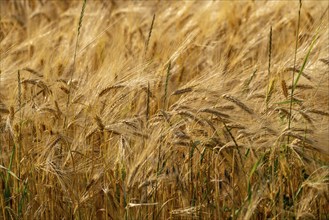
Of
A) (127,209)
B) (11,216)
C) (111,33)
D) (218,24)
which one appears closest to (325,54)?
(127,209)

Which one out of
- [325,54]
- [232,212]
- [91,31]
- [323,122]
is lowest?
[232,212]

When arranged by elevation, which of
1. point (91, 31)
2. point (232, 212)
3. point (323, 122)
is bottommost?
point (232, 212)

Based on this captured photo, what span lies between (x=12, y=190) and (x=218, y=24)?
6.65ft

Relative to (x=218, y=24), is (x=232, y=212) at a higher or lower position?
lower

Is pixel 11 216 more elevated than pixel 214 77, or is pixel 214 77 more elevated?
pixel 214 77

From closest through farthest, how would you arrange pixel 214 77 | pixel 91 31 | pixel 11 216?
pixel 11 216 < pixel 214 77 < pixel 91 31

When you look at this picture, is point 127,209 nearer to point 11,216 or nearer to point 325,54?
point 11,216

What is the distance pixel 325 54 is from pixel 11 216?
1235 mm

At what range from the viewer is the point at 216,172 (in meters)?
2.94

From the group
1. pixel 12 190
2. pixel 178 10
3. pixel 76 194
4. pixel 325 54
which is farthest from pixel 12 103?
pixel 178 10

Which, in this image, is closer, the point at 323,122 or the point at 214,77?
the point at 323,122

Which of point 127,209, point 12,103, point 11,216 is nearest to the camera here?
point 127,209

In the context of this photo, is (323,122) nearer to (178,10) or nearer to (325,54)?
(325,54)

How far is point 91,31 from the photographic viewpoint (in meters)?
4.63
